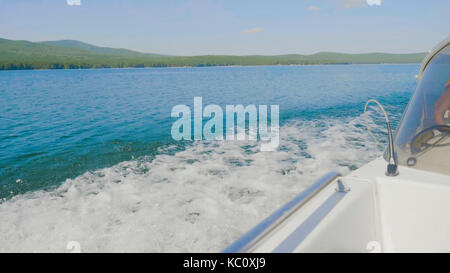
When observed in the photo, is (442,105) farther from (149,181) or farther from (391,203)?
(149,181)

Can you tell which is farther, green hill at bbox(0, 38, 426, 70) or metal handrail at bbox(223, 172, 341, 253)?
green hill at bbox(0, 38, 426, 70)

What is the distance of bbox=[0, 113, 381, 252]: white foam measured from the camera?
311 cm

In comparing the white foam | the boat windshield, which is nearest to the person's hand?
the boat windshield

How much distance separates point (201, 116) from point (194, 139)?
4.28 metres

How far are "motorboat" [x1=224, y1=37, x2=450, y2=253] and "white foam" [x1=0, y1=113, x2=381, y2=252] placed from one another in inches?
61.6

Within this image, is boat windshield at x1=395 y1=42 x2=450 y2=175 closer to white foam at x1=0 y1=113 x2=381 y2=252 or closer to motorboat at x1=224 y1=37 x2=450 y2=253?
motorboat at x1=224 y1=37 x2=450 y2=253

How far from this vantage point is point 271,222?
145 centimetres

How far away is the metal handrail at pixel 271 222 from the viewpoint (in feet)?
4.15

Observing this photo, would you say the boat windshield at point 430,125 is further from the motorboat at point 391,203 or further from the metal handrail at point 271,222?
the metal handrail at point 271,222

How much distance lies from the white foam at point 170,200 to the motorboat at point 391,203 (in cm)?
157

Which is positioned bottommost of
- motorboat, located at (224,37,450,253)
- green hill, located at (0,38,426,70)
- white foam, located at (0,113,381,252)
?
white foam, located at (0,113,381,252)

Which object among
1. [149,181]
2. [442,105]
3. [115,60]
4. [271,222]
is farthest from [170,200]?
[115,60]

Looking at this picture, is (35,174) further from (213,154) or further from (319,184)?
(319,184)

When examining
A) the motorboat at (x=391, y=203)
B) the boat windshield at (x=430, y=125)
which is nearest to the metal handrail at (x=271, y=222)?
the motorboat at (x=391, y=203)
